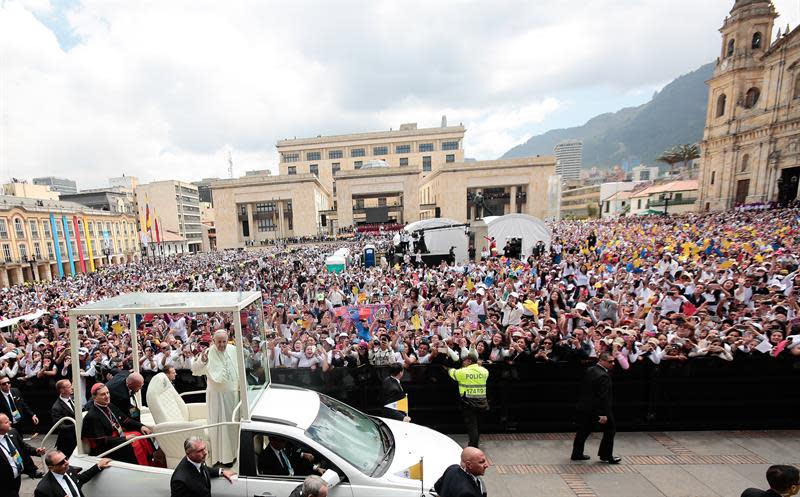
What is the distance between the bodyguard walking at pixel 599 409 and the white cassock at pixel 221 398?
4.51 metres

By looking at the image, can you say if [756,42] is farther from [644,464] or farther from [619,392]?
[644,464]

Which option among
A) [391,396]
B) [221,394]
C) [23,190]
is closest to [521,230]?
[391,396]

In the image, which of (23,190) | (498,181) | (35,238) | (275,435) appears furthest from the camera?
(23,190)

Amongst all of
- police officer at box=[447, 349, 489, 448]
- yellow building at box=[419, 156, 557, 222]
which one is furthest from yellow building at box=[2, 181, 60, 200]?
police officer at box=[447, 349, 489, 448]

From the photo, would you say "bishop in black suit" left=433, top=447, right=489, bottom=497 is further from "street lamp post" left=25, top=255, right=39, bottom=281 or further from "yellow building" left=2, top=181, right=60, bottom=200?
"yellow building" left=2, top=181, right=60, bottom=200

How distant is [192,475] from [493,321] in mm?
6964

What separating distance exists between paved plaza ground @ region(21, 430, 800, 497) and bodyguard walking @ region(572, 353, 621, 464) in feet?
0.73

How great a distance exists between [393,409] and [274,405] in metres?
1.88

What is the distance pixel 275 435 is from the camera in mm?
3291

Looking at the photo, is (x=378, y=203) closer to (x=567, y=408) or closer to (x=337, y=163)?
(x=337, y=163)

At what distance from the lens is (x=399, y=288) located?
13211 millimetres

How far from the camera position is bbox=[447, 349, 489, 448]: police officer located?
4945mm

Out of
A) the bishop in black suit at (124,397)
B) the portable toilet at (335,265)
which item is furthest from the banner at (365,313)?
the portable toilet at (335,265)

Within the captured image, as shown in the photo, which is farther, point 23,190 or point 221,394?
point 23,190
